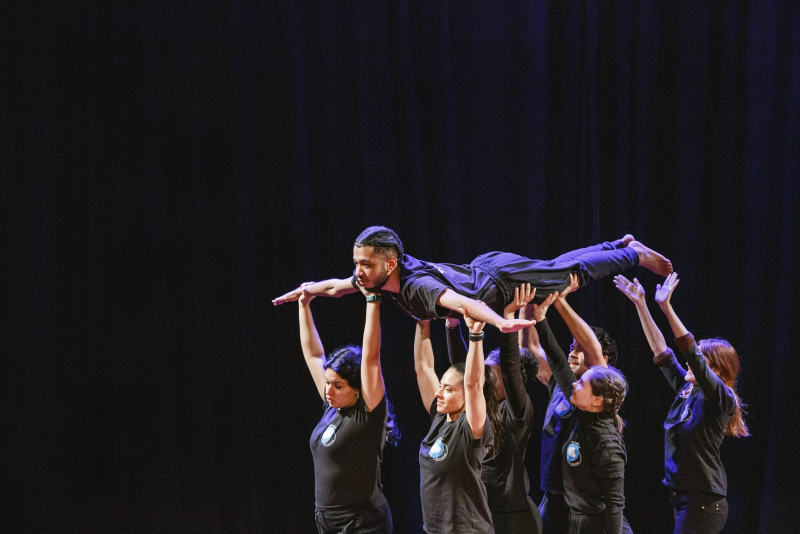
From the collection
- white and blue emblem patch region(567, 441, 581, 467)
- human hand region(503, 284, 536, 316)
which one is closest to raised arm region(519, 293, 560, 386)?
human hand region(503, 284, 536, 316)

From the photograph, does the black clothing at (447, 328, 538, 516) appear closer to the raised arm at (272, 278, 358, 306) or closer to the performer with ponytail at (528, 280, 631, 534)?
the performer with ponytail at (528, 280, 631, 534)

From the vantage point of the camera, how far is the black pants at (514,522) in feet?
9.98

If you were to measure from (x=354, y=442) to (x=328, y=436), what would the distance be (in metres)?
0.12

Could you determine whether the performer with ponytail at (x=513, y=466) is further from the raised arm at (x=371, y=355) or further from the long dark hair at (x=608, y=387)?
the raised arm at (x=371, y=355)

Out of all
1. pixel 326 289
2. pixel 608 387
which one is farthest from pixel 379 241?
pixel 608 387

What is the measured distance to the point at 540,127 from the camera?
4559mm

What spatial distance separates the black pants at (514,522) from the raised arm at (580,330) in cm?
81

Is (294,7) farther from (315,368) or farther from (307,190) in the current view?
(315,368)

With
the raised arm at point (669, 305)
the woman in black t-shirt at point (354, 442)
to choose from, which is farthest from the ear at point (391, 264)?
the raised arm at point (669, 305)

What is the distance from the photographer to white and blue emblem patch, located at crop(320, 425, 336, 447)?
299 cm

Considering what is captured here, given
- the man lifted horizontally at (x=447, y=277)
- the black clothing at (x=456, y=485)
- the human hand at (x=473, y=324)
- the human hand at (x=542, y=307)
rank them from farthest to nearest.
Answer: the human hand at (x=542, y=307), the man lifted horizontally at (x=447, y=277), the black clothing at (x=456, y=485), the human hand at (x=473, y=324)

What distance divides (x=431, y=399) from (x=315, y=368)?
0.60 meters

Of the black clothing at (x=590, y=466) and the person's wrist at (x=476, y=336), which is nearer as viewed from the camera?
the person's wrist at (x=476, y=336)

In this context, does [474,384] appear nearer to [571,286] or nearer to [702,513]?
[571,286]
